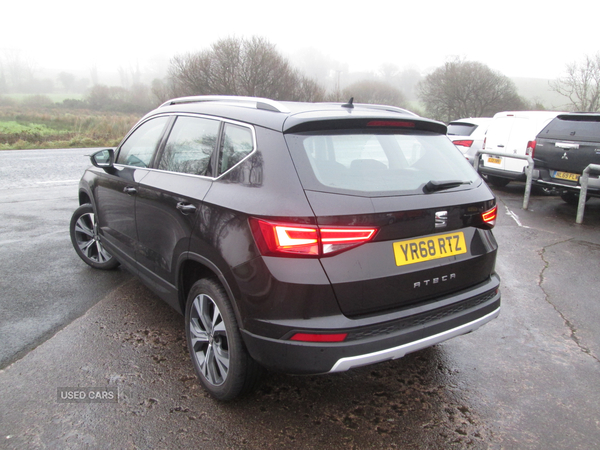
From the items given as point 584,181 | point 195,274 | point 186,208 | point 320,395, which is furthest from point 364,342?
point 584,181

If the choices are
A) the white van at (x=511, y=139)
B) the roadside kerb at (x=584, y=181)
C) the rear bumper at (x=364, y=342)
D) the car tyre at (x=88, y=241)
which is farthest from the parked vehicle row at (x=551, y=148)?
the car tyre at (x=88, y=241)

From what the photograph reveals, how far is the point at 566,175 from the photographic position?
792 centimetres

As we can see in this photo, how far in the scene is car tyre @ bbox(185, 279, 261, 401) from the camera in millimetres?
2496

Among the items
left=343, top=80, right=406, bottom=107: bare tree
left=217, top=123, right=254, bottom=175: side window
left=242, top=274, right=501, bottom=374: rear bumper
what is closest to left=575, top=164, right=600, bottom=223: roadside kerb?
left=242, top=274, right=501, bottom=374: rear bumper

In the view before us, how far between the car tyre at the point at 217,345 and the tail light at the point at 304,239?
532 mm

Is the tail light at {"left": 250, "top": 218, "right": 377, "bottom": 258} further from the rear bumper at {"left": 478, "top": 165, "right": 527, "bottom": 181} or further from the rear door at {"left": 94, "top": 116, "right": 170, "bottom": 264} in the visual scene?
the rear bumper at {"left": 478, "top": 165, "right": 527, "bottom": 181}

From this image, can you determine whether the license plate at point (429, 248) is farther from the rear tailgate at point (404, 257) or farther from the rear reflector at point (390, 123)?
the rear reflector at point (390, 123)

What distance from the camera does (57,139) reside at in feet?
84.2

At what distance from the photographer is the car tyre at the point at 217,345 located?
250 centimetres

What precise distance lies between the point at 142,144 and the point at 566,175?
727cm

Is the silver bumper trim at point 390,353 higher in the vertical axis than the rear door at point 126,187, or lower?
lower

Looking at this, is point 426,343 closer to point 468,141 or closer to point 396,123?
point 396,123

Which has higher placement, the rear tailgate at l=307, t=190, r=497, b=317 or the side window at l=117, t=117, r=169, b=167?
the side window at l=117, t=117, r=169, b=167

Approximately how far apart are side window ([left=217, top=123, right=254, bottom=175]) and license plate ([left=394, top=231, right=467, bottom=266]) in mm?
1010
